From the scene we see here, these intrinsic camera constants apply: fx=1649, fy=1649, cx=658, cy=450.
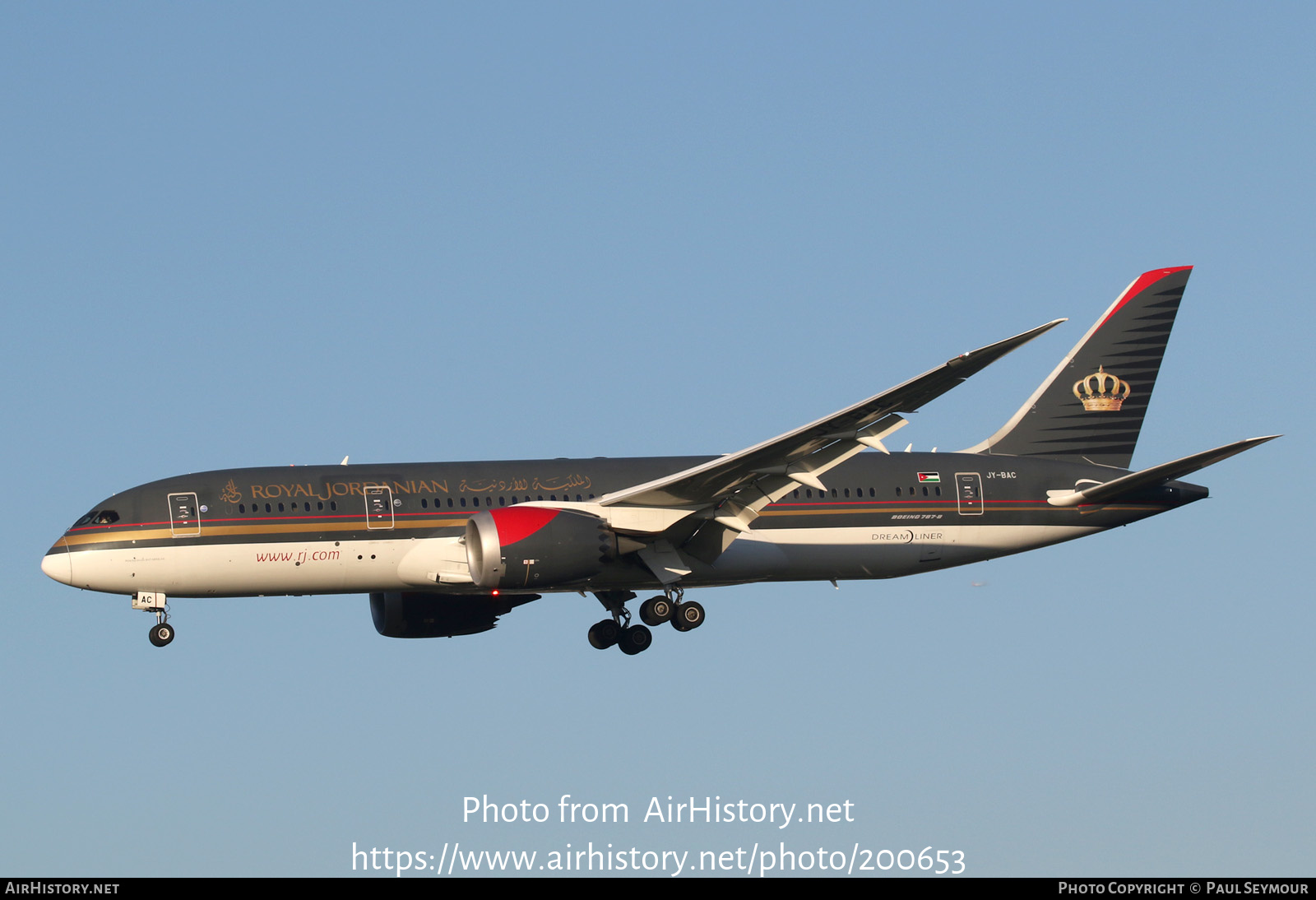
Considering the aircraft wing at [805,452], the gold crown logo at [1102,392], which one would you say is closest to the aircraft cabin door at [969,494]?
the gold crown logo at [1102,392]

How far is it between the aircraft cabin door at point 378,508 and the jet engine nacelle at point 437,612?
4.87 m

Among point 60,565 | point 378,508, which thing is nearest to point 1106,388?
point 378,508

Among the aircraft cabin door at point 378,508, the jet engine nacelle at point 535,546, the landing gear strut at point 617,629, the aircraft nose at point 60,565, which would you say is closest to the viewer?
the jet engine nacelle at point 535,546

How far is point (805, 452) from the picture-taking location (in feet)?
116

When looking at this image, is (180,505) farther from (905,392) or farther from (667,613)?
(905,392)

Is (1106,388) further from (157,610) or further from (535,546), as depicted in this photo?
(157,610)

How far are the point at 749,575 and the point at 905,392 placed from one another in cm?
982

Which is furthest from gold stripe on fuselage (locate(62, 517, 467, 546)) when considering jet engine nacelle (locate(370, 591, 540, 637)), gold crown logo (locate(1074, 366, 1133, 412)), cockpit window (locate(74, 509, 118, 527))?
gold crown logo (locate(1074, 366, 1133, 412))

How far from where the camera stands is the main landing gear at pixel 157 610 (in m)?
37.4

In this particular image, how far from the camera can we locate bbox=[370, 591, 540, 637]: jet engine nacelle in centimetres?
4312

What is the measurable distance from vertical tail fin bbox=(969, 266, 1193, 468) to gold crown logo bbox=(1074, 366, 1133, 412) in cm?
2

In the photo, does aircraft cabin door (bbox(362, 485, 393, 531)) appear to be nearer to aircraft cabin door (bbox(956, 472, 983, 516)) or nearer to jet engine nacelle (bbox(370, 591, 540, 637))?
jet engine nacelle (bbox(370, 591, 540, 637))

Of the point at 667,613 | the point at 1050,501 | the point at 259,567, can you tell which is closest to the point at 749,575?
the point at 667,613

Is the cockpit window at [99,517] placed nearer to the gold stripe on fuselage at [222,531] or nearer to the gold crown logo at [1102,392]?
the gold stripe on fuselage at [222,531]
